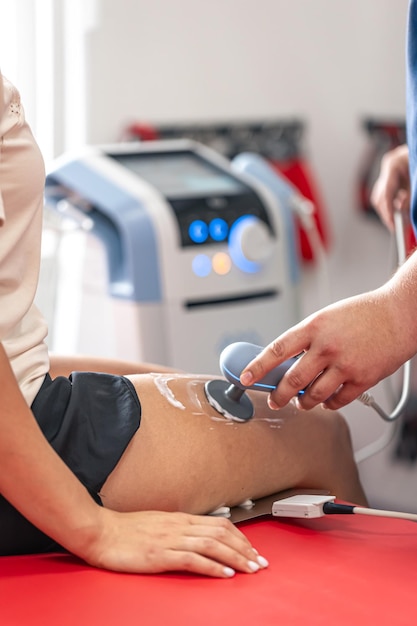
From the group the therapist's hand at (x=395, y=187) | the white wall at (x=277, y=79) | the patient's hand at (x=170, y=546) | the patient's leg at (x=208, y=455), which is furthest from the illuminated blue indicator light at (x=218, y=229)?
the patient's hand at (x=170, y=546)

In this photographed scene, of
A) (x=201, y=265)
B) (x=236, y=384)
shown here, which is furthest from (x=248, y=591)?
(x=201, y=265)

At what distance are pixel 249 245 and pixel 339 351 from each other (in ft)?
3.39

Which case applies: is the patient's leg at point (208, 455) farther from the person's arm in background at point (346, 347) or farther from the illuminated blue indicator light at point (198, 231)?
the illuminated blue indicator light at point (198, 231)

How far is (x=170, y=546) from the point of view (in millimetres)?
975

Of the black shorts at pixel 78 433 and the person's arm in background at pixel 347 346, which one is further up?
the person's arm in background at pixel 347 346

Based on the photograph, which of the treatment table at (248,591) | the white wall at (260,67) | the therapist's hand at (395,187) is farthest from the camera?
the white wall at (260,67)

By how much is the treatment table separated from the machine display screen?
1.21 m

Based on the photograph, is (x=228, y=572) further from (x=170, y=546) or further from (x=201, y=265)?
(x=201, y=265)

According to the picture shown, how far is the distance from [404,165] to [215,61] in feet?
5.18

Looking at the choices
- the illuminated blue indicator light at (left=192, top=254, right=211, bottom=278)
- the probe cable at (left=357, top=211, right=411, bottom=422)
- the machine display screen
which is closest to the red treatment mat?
the probe cable at (left=357, top=211, right=411, bottom=422)

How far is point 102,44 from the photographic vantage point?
2.80 m

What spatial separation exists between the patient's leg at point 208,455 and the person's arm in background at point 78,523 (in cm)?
9

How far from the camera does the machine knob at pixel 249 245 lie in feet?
7.06

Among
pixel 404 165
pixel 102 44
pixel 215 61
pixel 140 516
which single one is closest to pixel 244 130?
pixel 215 61
